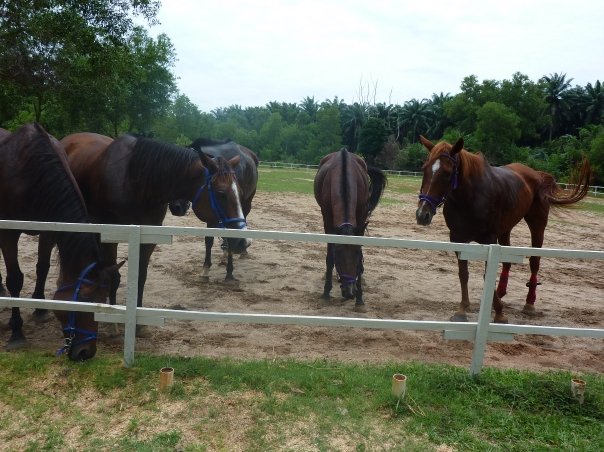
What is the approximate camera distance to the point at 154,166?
481 cm

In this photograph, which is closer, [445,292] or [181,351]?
[181,351]

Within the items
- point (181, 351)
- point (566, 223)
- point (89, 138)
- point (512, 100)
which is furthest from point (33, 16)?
point (512, 100)

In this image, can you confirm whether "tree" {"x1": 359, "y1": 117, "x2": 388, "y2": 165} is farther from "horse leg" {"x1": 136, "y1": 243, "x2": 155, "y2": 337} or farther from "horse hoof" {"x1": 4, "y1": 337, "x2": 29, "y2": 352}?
"horse hoof" {"x1": 4, "y1": 337, "x2": 29, "y2": 352}

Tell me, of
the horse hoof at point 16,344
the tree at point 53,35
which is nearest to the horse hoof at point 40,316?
the horse hoof at point 16,344

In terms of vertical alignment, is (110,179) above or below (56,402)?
above

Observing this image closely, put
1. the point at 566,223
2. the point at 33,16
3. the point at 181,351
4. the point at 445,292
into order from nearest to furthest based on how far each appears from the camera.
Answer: the point at 181,351, the point at 445,292, the point at 33,16, the point at 566,223

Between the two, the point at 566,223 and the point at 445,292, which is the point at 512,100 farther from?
the point at 445,292

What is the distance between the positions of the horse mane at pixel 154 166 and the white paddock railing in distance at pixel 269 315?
1.45 metres

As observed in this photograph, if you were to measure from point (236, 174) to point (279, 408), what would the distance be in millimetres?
4004

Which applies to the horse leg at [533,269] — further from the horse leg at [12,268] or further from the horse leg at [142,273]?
the horse leg at [12,268]

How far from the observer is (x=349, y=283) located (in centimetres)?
519

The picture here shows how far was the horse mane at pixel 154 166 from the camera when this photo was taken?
4812 millimetres

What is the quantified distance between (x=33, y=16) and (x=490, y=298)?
13.0 meters

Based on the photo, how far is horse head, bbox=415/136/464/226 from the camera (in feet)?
16.1
